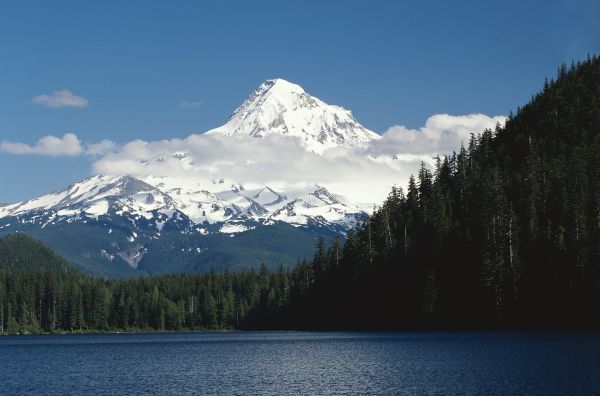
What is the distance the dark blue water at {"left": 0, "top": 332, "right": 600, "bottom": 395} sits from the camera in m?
74.8

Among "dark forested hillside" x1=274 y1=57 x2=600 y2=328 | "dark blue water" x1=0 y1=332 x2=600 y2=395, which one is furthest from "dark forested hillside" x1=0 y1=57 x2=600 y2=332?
"dark blue water" x1=0 y1=332 x2=600 y2=395

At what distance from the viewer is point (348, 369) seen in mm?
92875

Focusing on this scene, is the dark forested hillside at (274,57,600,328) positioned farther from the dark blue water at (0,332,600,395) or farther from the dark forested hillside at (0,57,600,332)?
the dark blue water at (0,332,600,395)

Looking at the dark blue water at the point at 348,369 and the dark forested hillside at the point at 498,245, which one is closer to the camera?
the dark blue water at the point at 348,369

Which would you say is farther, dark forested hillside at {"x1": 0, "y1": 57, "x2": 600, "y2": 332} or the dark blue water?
dark forested hillside at {"x1": 0, "y1": 57, "x2": 600, "y2": 332}

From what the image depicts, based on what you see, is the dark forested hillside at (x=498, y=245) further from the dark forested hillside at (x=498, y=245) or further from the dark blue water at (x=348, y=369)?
the dark blue water at (x=348, y=369)

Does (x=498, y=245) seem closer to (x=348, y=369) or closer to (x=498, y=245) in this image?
(x=498, y=245)

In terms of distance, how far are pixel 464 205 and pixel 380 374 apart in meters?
96.2

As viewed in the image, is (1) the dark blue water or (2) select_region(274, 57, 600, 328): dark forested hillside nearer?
(1) the dark blue water

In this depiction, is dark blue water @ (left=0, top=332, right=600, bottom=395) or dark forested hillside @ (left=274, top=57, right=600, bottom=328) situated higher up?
dark forested hillside @ (left=274, top=57, right=600, bottom=328)

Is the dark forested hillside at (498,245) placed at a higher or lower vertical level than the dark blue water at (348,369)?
higher

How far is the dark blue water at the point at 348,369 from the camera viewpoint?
74812 millimetres

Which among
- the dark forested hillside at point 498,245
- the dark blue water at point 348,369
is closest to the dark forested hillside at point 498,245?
the dark forested hillside at point 498,245

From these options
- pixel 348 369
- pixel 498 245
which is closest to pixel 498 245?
pixel 498 245
